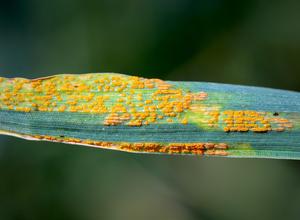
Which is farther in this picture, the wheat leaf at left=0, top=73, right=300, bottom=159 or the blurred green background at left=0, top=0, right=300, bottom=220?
the blurred green background at left=0, top=0, right=300, bottom=220

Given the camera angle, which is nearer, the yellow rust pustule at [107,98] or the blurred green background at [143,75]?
the yellow rust pustule at [107,98]

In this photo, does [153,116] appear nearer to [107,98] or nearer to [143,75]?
[107,98]

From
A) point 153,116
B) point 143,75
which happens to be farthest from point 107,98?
point 143,75

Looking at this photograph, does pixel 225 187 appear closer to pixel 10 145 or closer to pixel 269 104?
pixel 269 104

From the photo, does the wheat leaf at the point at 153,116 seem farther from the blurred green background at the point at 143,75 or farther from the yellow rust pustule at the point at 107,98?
the blurred green background at the point at 143,75

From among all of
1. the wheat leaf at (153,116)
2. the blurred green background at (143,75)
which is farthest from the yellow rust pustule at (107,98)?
the blurred green background at (143,75)

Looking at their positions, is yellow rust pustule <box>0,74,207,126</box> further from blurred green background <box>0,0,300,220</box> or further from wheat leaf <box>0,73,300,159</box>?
blurred green background <box>0,0,300,220</box>

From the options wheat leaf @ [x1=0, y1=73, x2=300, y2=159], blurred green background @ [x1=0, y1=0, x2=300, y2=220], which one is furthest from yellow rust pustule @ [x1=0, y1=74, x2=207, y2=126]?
blurred green background @ [x1=0, y1=0, x2=300, y2=220]
